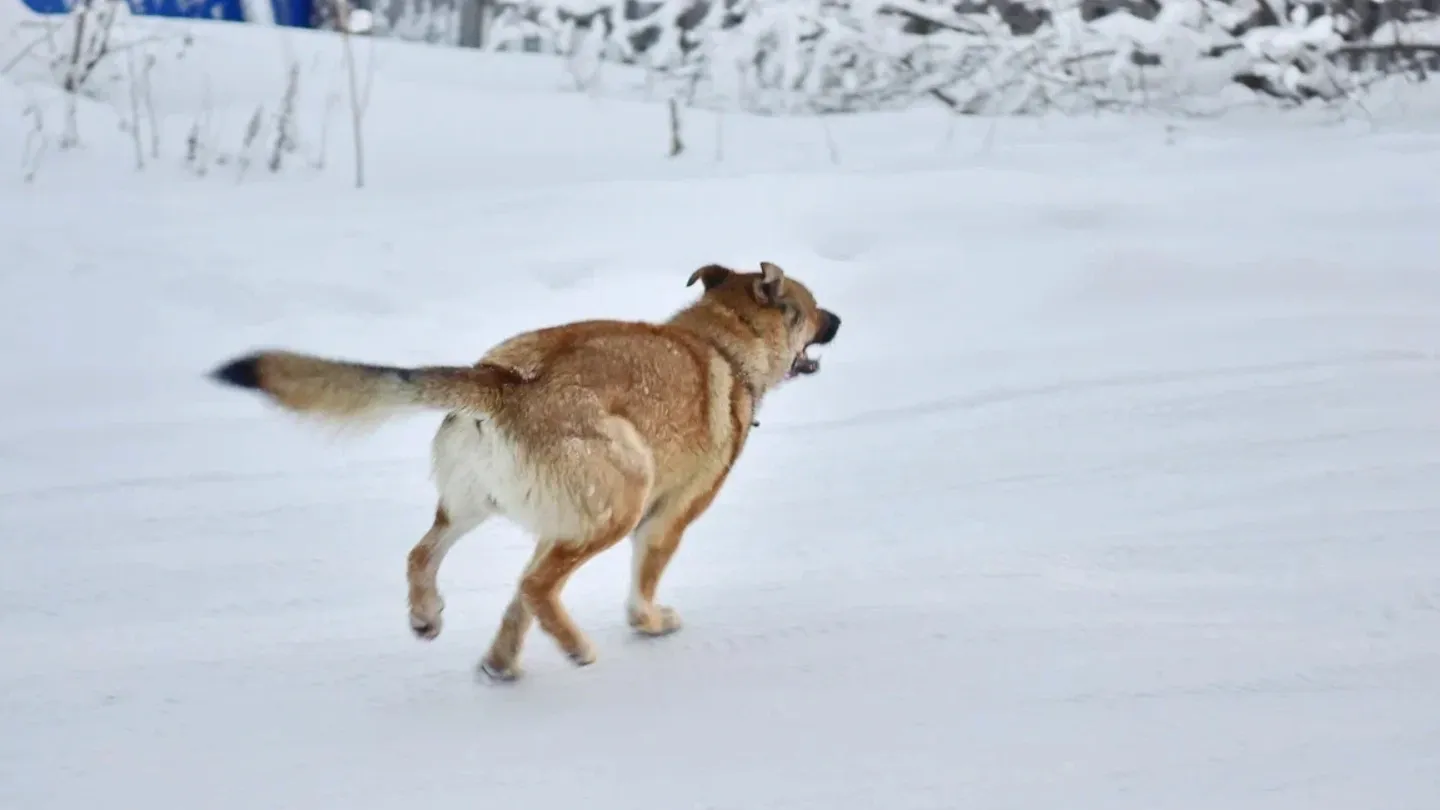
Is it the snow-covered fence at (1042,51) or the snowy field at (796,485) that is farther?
the snow-covered fence at (1042,51)

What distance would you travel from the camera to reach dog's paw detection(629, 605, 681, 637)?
13.0 ft

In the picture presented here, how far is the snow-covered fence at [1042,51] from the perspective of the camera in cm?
998

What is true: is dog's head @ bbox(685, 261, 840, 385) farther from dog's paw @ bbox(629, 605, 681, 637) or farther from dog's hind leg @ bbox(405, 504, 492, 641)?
dog's hind leg @ bbox(405, 504, 492, 641)

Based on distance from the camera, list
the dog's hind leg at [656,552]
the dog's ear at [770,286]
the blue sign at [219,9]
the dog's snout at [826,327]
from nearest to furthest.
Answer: the dog's hind leg at [656,552]
the dog's ear at [770,286]
the dog's snout at [826,327]
the blue sign at [219,9]

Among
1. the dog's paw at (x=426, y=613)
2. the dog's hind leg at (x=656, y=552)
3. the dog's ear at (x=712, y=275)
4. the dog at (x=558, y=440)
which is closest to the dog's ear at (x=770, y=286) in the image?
the dog's ear at (x=712, y=275)

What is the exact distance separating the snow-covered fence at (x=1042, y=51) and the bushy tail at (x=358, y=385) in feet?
23.3

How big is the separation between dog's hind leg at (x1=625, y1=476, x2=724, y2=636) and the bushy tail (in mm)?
679

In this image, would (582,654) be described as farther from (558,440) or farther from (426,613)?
(558,440)

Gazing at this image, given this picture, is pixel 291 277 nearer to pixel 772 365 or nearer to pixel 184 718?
Result: pixel 772 365

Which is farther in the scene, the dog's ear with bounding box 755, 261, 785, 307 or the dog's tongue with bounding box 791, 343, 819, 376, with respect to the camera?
the dog's tongue with bounding box 791, 343, 819, 376

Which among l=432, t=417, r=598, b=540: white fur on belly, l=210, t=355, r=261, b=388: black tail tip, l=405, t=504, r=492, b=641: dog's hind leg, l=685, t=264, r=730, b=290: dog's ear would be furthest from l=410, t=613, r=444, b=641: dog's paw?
l=685, t=264, r=730, b=290: dog's ear

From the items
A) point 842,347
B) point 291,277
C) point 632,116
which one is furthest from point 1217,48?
point 291,277

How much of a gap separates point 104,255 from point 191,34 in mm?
3003

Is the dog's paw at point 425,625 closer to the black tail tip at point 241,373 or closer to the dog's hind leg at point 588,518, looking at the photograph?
the dog's hind leg at point 588,518
